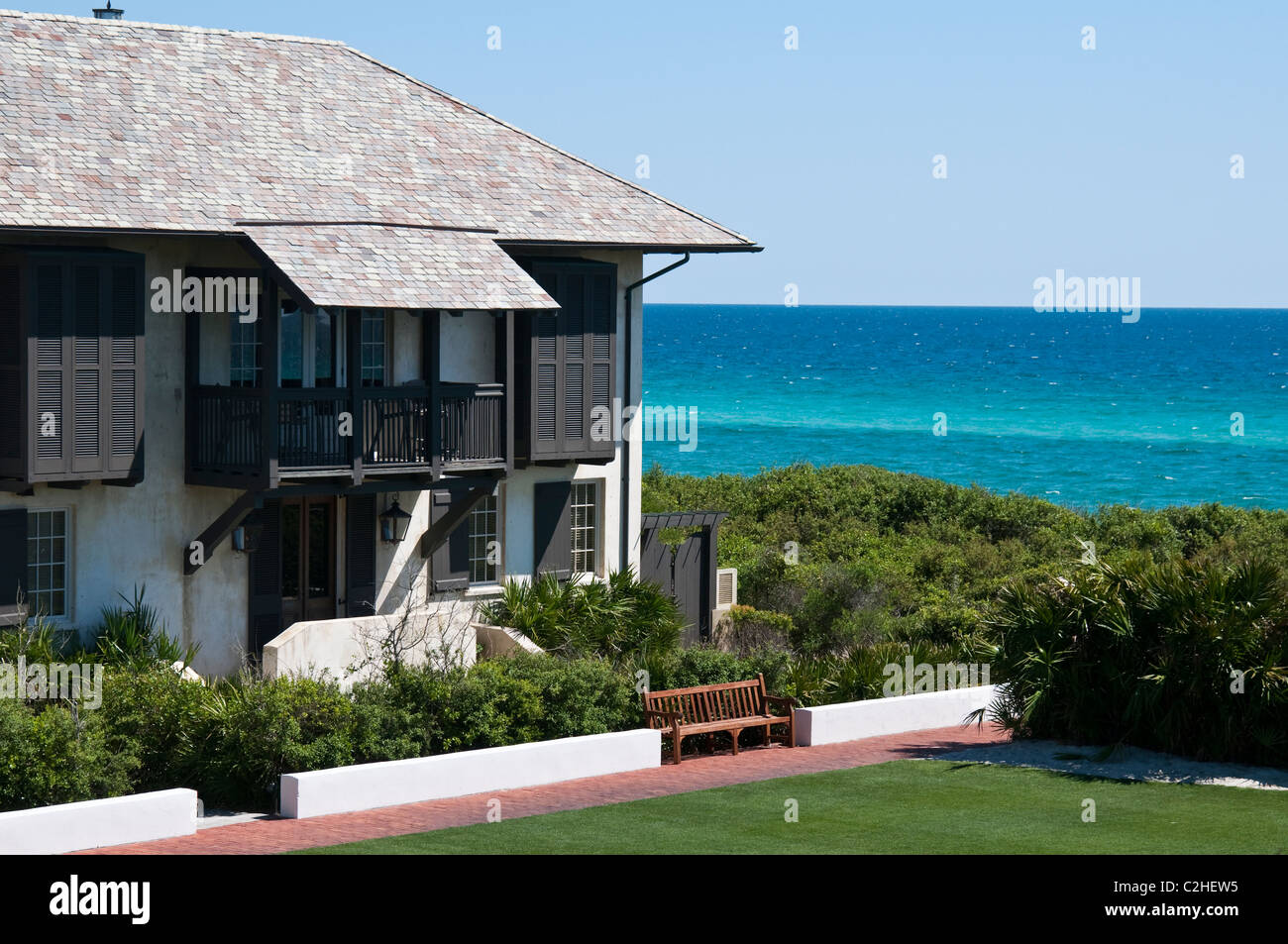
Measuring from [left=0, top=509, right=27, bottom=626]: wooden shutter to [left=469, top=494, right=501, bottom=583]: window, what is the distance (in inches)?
251

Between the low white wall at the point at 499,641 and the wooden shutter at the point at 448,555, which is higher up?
the wooden shutter at the point at 448,555

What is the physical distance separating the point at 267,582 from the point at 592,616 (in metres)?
4.37

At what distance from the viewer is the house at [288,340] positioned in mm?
19844

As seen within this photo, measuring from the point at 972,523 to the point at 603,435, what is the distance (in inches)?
628

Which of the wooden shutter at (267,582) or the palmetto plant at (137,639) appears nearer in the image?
the palmetto plant at (137,639)

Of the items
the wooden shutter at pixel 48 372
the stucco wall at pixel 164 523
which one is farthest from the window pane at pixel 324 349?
the wooden shutter at pixel 48 372

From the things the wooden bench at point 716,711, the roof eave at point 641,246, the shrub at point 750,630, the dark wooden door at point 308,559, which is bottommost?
the wooden bench at point 716,711

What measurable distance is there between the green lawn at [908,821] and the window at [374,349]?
7.62 meters

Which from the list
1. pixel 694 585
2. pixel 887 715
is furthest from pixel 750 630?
pixel 887 715

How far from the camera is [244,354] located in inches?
852

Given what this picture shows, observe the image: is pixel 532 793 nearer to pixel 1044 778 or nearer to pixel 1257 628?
pixel 1044 778

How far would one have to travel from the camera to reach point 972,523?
38344mm

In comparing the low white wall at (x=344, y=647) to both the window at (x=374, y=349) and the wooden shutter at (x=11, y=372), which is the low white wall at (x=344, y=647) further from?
the wooden shutter at (x=11, y=372)

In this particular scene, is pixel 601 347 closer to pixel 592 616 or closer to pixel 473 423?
pixel 473 423
